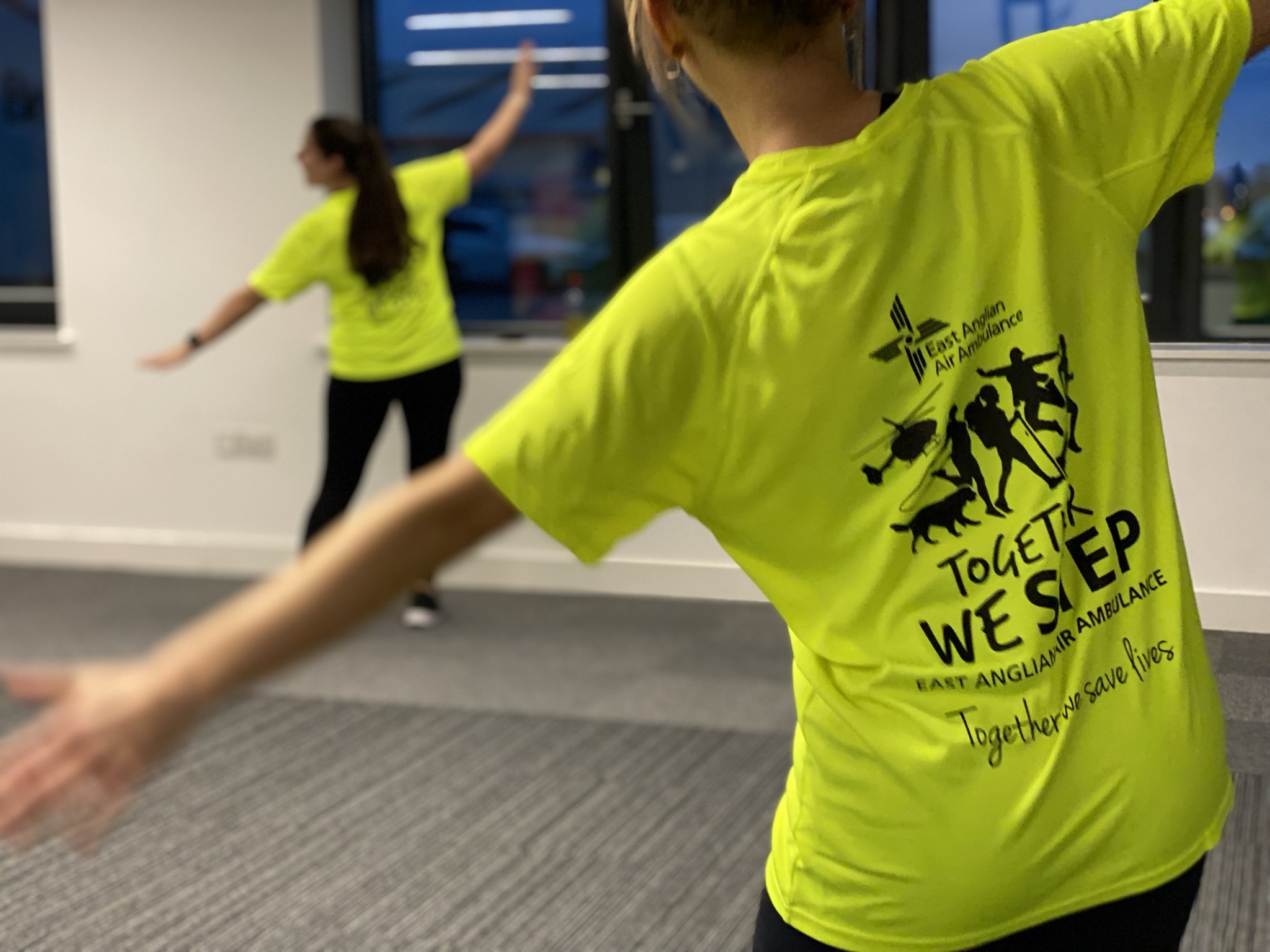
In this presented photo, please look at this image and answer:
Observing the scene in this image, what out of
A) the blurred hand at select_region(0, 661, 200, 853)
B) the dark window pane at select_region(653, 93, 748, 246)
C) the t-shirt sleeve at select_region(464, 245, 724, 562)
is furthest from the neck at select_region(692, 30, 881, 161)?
the dark window pane at select_region(653, 93, 748, 246)

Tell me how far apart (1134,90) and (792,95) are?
0.22m

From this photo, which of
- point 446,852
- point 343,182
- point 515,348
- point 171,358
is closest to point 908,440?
point 446,852

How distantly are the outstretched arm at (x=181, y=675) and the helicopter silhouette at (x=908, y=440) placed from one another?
0.75 feet

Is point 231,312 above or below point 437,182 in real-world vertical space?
below

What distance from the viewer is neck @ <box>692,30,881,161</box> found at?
2.35 ft

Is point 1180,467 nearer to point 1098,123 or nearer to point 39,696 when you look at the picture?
point 1098,123

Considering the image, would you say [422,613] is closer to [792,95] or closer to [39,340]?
[39,340]

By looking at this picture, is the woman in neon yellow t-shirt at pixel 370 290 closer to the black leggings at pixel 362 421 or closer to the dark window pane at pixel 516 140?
the black leggings at pixel 362 421

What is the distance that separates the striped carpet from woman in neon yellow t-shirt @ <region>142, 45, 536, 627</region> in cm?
100

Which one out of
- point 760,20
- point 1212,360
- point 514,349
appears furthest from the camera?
point 514,349

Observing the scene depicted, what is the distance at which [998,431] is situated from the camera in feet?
2.40

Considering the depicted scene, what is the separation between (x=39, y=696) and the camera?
609 millimetres

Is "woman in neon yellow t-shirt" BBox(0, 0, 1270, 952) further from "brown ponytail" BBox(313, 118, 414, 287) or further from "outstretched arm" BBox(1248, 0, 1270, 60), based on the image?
"brown ponytail" BBox(313, 118, 414, 287)

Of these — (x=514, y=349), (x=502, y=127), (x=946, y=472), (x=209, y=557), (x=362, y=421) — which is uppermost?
(x=502, y=127)
